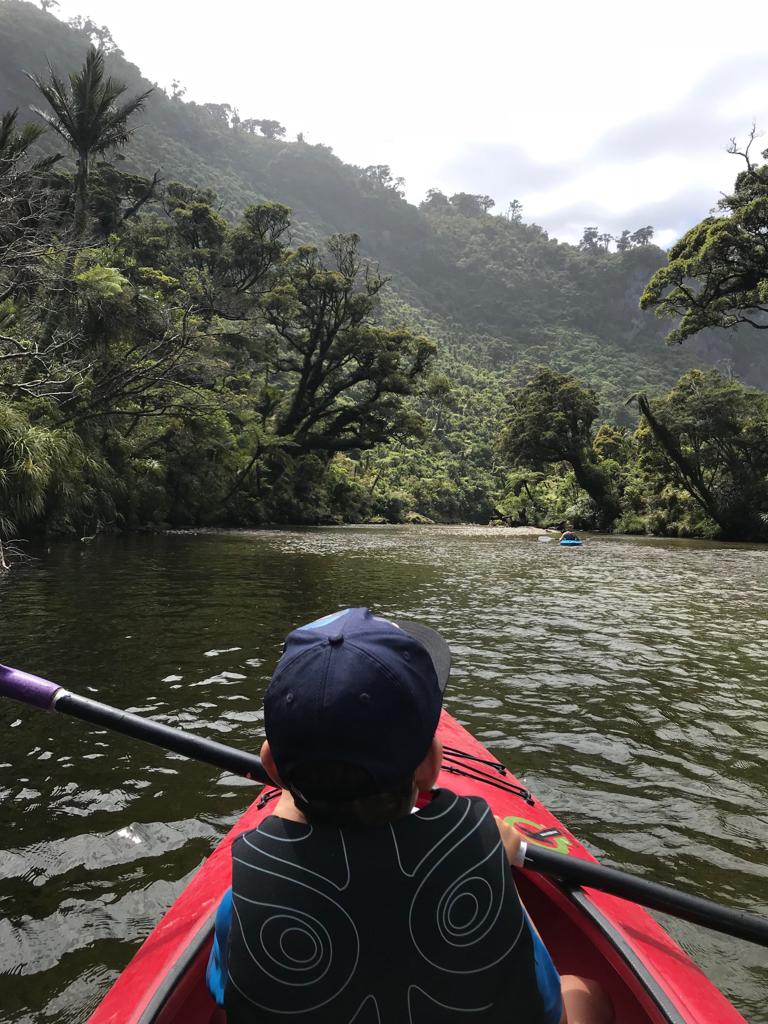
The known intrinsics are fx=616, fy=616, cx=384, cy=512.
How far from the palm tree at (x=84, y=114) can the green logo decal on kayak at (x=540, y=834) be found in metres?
19.1

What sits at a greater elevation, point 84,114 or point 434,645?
point 84,114

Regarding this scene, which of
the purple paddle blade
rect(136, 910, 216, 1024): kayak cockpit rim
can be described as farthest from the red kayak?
the purple paddle blade

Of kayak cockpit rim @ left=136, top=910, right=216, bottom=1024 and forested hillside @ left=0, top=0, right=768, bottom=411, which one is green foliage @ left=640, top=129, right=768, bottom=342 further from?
forested hillside @ left=0, top=0, right=768, bottom=411

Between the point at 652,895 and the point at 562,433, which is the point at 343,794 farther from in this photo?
the point at 562,433

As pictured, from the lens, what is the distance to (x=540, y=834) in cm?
218

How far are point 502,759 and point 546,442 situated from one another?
29.9 metres

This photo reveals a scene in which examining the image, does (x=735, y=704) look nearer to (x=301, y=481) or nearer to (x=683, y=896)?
(x=683, y=896)

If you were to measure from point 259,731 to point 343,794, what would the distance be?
314 centimetres

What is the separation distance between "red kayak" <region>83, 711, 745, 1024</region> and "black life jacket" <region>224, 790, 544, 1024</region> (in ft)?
1.73

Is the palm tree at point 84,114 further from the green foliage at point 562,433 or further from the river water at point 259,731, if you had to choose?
the green foliage at point 562,433

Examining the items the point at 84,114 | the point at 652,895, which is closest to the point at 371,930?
the point at 652,895

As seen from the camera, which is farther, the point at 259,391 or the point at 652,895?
the point at 259,391

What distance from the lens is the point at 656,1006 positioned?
1489mm

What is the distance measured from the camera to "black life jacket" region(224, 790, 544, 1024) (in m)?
1.05
